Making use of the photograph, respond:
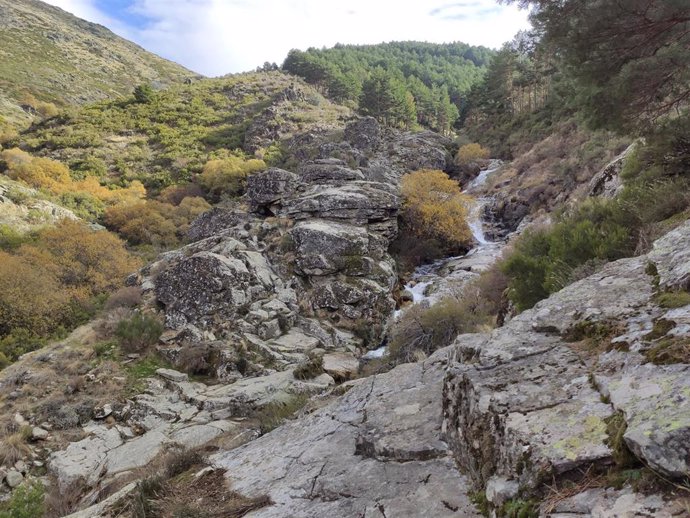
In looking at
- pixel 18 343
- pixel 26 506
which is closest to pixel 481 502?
pixel 26 506

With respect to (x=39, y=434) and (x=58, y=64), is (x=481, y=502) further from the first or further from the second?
(x=58, y=64)

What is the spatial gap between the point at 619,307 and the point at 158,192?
127 ft

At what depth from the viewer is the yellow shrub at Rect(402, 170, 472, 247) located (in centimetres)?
2383

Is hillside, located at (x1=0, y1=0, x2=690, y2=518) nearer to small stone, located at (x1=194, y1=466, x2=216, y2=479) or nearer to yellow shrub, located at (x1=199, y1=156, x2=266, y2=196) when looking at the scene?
small stone, located at (x1=194, y1=466, x2=216, y2=479)

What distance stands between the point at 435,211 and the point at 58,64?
8256 cm

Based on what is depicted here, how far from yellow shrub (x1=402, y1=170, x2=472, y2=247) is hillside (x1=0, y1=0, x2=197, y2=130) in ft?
157

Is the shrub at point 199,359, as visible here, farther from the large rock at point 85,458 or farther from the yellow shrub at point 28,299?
the yellow shrub at point 28,299

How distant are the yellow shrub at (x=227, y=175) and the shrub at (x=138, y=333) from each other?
22.5 meters

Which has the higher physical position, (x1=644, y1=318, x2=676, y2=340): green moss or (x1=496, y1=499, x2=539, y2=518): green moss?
(x1=644, y1=318, x2=676, y2=340): green moss

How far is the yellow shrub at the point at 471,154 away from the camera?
3988cm

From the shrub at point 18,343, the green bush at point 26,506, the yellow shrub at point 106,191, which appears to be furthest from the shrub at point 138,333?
the yellow shrub at point 106,191

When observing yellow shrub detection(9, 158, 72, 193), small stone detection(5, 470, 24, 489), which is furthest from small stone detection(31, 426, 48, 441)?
yellow shrub detection(9, 158, 72, 193)

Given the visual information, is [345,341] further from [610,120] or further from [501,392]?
[501,392]

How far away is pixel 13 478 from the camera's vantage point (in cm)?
852
